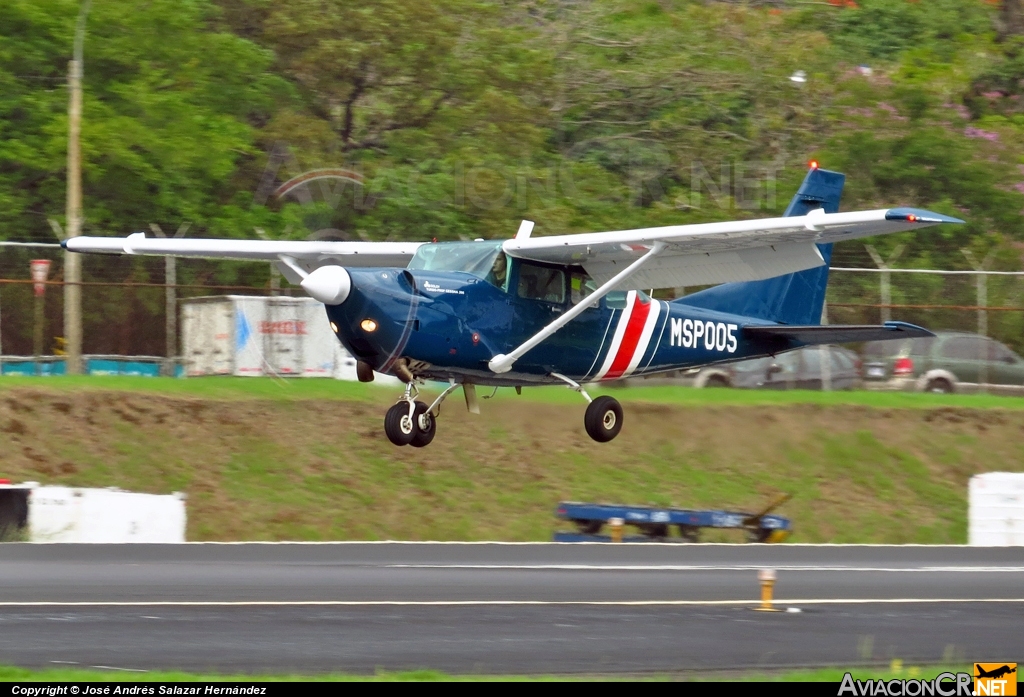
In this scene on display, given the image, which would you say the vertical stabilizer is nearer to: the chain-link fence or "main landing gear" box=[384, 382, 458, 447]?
"main landing gear" box=[384, 382, 458, 447]

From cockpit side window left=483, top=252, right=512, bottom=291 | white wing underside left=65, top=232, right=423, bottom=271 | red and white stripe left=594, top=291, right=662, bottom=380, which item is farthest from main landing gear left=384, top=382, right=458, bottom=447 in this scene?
white wing underside left=65, top=232, right=423, bottom=271

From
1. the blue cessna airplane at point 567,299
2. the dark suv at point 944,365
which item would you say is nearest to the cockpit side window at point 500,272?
the blue cessna airplane at point 567,299

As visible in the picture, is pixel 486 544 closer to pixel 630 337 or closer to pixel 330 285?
pixel 630 337

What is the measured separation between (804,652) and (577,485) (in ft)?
46.6

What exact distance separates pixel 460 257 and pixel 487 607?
Result: 446cm

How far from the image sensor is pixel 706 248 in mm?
21062

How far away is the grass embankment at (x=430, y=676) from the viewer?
42.1ft

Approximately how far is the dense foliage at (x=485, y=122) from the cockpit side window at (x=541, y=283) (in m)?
13.1

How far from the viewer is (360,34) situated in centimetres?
4047

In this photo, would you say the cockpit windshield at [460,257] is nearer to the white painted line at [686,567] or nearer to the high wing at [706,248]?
the high wing at [706,248]

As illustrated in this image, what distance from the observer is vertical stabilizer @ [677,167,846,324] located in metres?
23.9

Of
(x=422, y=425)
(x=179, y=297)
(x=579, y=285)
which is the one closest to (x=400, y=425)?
(x=422, y=425)

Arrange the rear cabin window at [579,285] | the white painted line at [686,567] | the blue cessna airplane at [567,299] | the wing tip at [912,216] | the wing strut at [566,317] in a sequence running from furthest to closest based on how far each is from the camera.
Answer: the white painted line at [686,567] < the rear cabin window at [579,285] < the wing strut at [566,317] < the blue cessna airplane at [567,299] < the wing tip at [912,216]

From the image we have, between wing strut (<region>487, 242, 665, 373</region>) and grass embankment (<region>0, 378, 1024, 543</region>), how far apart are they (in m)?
7.24
